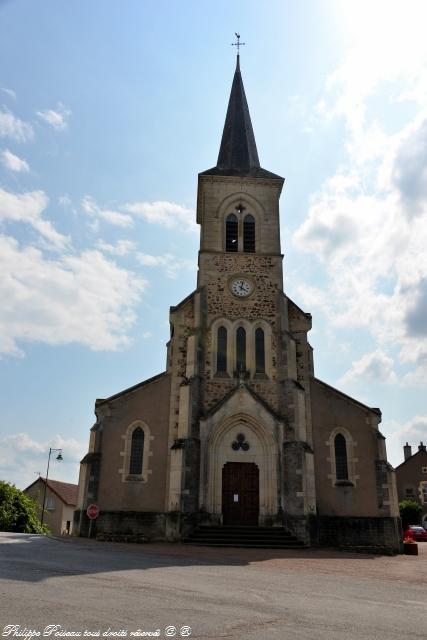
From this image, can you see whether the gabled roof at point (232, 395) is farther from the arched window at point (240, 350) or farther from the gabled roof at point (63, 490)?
the gabled roof at point (63, 490)

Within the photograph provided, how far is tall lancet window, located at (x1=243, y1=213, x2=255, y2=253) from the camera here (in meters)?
27.0

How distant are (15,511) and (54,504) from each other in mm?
24174

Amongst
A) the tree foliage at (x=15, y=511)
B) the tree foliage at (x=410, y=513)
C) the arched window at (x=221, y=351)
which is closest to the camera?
the arched window at (x=221, y=351)

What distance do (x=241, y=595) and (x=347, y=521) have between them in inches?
597

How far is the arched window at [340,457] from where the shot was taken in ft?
75.6

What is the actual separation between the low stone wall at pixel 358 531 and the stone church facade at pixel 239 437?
0.13 ft

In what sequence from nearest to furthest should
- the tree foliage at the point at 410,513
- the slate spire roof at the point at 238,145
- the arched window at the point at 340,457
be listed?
1. the arched window at the point at 340,457
2. the slate spire roof at the point at 238,145
3. the tree foliage at the point at 410,513

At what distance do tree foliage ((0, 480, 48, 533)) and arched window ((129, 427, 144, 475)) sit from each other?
8.53 metres

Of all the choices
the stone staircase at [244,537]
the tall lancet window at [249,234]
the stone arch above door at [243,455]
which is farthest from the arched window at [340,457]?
the tall lancet window at [249,234]

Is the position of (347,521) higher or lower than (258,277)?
lower

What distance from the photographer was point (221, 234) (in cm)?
2705

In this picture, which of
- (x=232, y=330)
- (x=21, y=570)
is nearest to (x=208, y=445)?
(x=232, y=330)

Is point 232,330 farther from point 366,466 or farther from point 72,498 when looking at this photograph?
point 72,498

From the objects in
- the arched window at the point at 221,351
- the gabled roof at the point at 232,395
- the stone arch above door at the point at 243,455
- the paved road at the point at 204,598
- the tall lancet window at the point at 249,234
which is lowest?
the paved road at the point at 204,598
